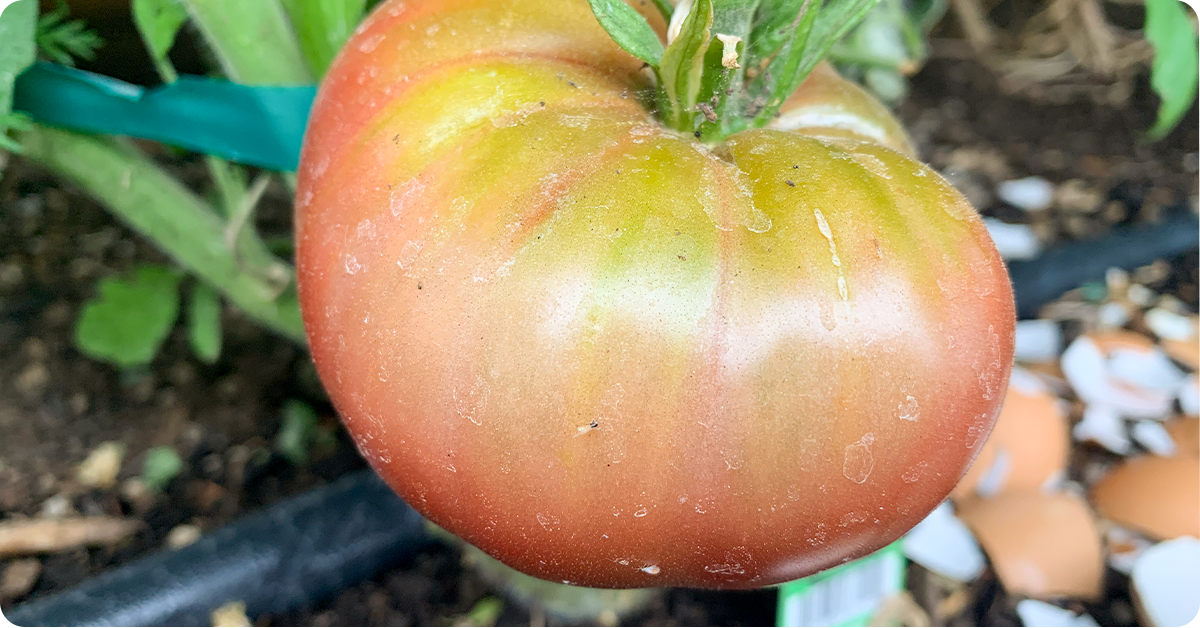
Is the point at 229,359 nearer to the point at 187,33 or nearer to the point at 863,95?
the point at 187,33

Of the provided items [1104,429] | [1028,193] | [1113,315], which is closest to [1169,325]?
[1113,315]

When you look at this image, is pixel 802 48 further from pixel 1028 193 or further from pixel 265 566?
pixel 1028 193

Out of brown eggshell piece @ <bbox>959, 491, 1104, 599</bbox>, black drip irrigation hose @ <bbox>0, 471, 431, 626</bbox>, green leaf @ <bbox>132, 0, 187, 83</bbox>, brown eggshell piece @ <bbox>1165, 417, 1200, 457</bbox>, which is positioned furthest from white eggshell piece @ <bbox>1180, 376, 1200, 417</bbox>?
green leaf @ <bbox>132, 0, 187, 83</bbox>

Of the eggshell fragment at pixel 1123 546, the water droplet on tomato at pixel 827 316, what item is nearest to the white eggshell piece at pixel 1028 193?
the eggshell fragment at pixel 1123 546

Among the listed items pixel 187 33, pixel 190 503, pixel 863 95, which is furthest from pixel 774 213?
pixel 187 33

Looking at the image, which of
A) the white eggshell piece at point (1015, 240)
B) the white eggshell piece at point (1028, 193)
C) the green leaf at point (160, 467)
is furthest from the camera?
the white eggshell piece at point (1028, 193)

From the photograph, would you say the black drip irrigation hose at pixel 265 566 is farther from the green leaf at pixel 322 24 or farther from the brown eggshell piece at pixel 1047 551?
the brown eggshell piece at pixel 1047 551
